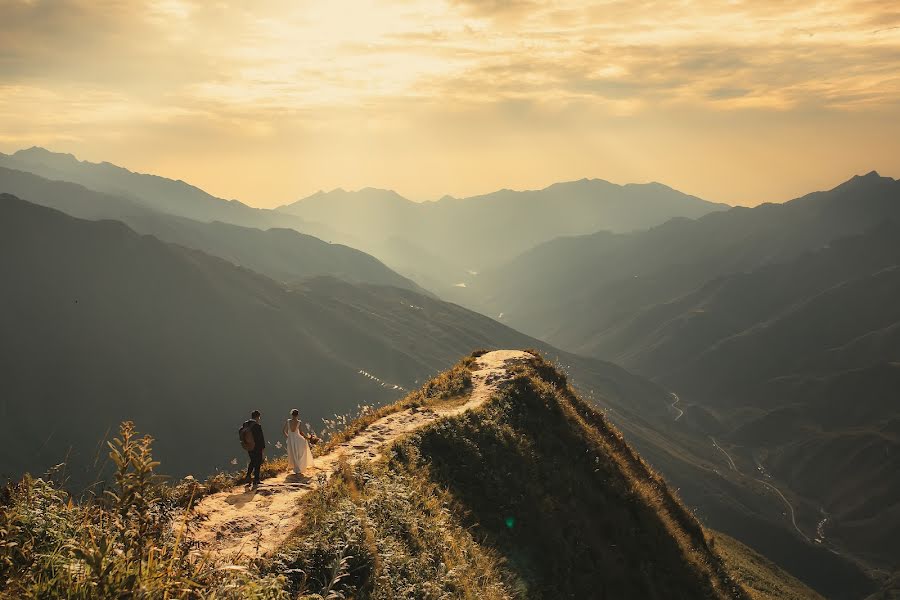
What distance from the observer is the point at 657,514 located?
1011 inches

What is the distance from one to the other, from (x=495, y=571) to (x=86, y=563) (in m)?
12.8

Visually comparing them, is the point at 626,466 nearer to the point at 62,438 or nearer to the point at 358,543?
the point at 358,543

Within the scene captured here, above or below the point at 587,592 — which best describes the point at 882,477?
below

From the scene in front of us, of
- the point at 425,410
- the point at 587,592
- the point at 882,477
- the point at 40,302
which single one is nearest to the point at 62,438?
the point at 40,302

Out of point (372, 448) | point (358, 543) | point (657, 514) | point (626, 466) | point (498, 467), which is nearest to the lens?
point (358, 543)

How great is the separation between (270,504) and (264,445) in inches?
131

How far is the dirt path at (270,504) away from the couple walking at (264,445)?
0.40 meters

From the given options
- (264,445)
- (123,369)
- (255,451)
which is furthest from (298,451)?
(123,369)

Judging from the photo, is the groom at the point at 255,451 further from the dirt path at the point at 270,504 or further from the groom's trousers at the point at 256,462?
the dirt path at the point at 270,504

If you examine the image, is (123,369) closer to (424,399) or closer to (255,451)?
(424,399)

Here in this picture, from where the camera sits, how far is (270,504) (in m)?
15.6

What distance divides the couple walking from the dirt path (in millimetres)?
401

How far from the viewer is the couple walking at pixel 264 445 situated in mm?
18203

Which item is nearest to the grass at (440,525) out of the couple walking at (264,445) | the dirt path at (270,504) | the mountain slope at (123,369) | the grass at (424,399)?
the grass at (424,399)
